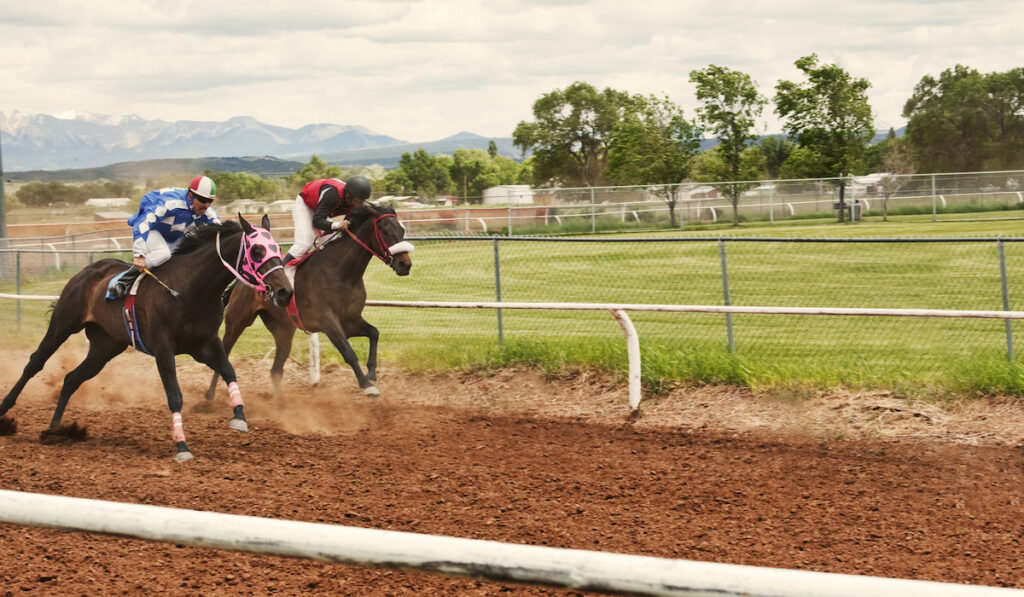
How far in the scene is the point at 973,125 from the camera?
6031 centimetres

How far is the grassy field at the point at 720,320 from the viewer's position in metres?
9.25

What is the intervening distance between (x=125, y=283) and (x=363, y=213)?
240cm

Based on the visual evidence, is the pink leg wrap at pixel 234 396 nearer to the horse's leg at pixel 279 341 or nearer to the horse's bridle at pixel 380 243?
the horse's bridle at pixel 380 243

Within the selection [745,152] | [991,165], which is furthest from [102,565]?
[991,165]

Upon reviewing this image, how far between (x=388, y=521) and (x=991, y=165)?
2405 inches

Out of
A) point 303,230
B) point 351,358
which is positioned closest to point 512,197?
point 303,230

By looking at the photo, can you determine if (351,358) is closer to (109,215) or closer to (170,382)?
(170,382)

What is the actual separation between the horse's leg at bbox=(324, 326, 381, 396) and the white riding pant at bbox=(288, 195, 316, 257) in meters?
0.94

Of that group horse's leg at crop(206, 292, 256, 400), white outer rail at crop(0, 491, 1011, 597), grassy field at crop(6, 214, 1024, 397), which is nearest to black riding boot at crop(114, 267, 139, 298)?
horse's leg at crop(206, 292, 256, 400)

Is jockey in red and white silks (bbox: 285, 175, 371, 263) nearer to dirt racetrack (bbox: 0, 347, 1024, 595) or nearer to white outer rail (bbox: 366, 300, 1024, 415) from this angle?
white outer rail (bbox: 366, 300, 1024, 415)

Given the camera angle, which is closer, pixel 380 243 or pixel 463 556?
pixel 463 556

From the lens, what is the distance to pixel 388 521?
18.0 ft

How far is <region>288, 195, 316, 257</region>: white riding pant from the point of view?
9.76 m

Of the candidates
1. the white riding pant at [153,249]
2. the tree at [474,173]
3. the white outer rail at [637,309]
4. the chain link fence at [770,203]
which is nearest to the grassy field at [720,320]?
the white outer rail at [637,309]
